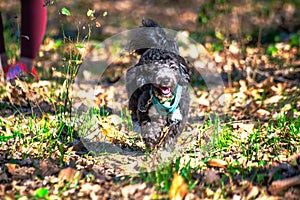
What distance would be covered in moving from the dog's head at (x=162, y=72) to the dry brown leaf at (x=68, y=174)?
81cm

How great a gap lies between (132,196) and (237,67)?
2984 mm

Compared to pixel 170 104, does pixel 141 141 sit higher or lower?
lower

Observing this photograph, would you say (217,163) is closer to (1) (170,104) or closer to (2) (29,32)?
(1) (170,104)

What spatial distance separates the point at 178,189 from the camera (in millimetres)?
2662

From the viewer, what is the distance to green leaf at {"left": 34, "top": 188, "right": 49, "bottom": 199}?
2.75 m

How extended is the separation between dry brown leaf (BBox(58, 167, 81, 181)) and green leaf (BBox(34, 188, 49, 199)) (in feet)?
0.53

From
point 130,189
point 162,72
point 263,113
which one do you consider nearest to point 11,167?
point 130,189

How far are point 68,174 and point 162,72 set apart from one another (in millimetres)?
937

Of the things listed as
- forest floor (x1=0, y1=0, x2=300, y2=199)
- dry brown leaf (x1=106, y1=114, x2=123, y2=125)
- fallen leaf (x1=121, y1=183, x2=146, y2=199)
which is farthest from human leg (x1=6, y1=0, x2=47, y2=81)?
fallen leaf (x1=121, y1=183, x2=146, y2=199)

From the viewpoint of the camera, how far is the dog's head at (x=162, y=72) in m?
3.26

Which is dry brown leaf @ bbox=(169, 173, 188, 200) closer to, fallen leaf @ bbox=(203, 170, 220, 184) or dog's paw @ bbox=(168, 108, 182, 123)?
fallen leaf @ bbox=(203, 170, 220, 184)

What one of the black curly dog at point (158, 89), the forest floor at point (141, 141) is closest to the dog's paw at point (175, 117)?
the black curly dog at point (158, 89)

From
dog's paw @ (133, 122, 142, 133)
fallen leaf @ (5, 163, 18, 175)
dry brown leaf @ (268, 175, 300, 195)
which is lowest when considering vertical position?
dry brown leaf @ (268, 175, 300, 195)

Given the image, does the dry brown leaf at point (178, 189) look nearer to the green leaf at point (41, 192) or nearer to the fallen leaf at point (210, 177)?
the fallen leaf at point (210, 177)
